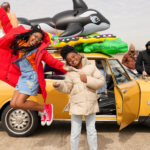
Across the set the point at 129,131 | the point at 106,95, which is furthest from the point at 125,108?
the point at 106,95

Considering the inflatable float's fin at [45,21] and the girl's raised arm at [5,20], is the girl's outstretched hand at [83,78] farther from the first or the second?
the inflatable float's fin at [45,21]

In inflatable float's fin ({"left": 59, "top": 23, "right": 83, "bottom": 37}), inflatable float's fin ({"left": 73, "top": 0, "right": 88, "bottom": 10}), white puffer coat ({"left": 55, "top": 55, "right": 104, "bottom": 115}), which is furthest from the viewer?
inflatable float's fin ({"left": 73, "top": 0, "right": 88, "bottom": 10})

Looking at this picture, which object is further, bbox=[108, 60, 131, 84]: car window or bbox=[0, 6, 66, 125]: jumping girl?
bbox=[108, 60, 131, 84]: car window

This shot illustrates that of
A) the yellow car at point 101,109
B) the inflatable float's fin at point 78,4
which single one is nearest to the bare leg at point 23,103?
the yellow car at point 101,109

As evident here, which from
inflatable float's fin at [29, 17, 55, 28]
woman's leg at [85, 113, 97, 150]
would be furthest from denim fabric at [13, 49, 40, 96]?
inflatable float's fin at [29, 17, 55, 28]

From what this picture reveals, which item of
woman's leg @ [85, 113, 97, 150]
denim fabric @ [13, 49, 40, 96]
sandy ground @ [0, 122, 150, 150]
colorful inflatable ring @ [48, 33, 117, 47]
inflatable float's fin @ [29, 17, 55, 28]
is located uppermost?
inflatable float's fin @ [29, 17, 55, 28]

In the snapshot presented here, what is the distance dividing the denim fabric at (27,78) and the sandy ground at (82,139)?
40.2 inches

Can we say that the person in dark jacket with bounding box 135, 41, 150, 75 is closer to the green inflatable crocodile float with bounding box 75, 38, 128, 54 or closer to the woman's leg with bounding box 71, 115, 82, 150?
the green inflatable crocodile float with bounding box 75, 38, 128, 54

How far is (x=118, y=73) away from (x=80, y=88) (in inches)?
65.0

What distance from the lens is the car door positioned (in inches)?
143

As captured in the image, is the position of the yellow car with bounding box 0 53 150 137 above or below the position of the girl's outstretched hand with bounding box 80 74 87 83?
below

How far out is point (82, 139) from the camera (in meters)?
4.00

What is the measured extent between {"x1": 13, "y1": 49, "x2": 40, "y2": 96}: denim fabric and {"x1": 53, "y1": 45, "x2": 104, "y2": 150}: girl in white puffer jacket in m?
0.74

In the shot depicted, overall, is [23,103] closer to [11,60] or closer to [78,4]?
[11,60]
